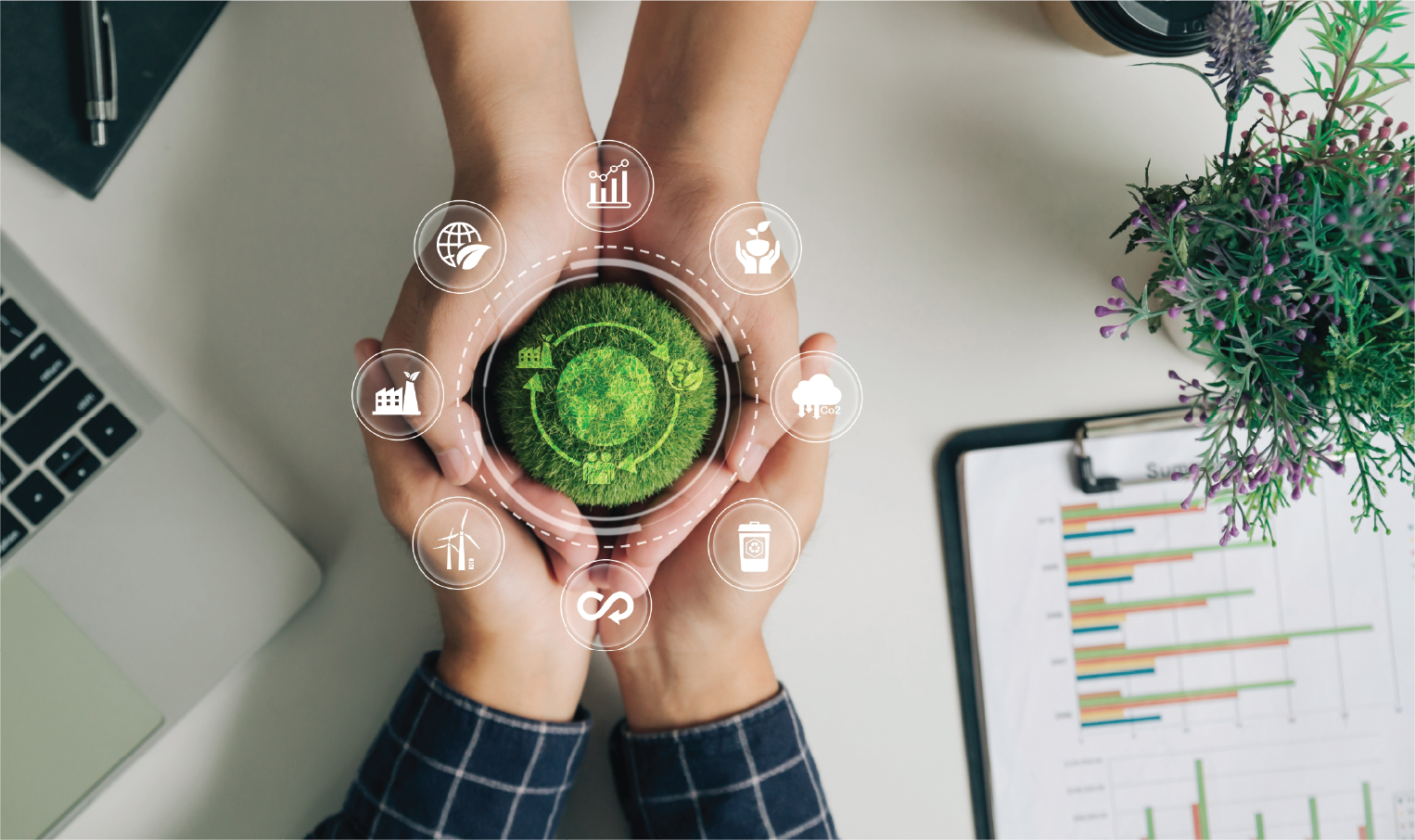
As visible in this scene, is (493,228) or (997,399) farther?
(997,399)

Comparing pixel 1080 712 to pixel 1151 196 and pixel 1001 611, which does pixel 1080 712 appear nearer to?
pixel 1001 611

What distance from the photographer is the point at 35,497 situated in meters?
0.62

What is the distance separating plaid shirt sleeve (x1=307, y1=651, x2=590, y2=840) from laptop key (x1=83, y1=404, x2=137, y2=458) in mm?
315

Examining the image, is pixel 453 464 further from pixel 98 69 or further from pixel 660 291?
pixel 98 69

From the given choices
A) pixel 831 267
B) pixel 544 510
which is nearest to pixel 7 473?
pixel 544 510

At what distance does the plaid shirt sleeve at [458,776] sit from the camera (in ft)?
1.96

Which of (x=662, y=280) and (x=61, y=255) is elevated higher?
(x=61, y=255)

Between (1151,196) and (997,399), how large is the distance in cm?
19

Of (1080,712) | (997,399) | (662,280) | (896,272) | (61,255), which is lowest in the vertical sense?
(1080,712)

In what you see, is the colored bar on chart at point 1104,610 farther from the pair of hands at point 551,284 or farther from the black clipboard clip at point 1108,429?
the pair of hands at point 551,284

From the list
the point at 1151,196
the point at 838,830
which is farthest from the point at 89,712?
the point at 1151,196

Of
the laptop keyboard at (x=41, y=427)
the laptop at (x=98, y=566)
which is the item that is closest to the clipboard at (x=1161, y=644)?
the laptop at (x=98, y=566)

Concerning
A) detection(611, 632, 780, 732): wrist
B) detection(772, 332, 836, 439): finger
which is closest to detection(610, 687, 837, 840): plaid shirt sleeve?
detection(611, 632, 780, 732): wrist

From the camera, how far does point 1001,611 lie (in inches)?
26.3
